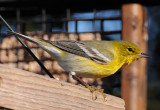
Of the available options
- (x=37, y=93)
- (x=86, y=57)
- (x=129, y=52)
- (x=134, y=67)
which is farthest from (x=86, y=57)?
(x=37, y=93)

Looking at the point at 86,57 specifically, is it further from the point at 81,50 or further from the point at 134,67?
the point at 134,67

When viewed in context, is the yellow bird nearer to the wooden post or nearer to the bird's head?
the bird's head

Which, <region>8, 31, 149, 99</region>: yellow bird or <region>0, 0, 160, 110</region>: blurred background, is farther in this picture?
<region>0, 0, 160, 110</region>: blurred background

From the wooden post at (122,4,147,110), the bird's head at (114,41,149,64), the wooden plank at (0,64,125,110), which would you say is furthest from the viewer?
the wooden post at (122,4,147,110)

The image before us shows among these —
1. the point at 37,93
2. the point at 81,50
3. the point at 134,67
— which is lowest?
the point at 134,67

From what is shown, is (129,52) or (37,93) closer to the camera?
(37,93)

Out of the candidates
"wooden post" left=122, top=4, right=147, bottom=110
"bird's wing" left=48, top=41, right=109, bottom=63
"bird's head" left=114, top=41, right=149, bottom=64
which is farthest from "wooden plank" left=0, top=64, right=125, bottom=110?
"wooden post" left=122, top=4, right=147, bottom=110
